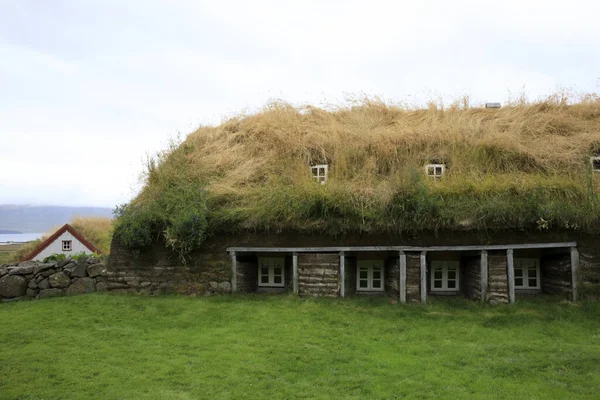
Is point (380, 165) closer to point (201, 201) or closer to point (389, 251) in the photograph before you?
point (389, 251)

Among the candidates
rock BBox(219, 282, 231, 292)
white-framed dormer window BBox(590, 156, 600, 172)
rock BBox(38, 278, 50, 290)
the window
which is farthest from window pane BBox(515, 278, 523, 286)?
rock BBox(38, 278, 50, 290)

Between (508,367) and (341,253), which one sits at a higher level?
(341,253)

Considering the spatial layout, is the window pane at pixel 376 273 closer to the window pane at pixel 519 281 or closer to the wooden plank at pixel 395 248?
the wooden plank at pixel 395 248

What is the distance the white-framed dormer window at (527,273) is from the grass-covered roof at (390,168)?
5.72 feet

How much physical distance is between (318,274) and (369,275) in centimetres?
179

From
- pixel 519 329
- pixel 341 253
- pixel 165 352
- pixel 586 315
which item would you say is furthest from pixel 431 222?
pixel 165 352

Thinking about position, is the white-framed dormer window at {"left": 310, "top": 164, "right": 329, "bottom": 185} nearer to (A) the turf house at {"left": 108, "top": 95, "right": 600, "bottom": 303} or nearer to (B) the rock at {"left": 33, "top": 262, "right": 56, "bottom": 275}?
(A) the turf house at {"left": 108, "top": 95, "right": 600, "bottom": 303}

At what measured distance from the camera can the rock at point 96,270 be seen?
1642 cm

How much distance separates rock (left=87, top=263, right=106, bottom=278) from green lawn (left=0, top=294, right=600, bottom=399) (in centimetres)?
123

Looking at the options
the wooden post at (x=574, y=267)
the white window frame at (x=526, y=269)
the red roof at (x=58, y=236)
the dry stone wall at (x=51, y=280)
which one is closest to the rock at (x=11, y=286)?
the dry stone wall at (x=51, y=280)

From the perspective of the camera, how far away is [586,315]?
42.2ft

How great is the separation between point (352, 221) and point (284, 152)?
4.98 meters

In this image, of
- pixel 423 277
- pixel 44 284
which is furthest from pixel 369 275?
pixel 44 284

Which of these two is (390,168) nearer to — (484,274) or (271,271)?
(484,274)
